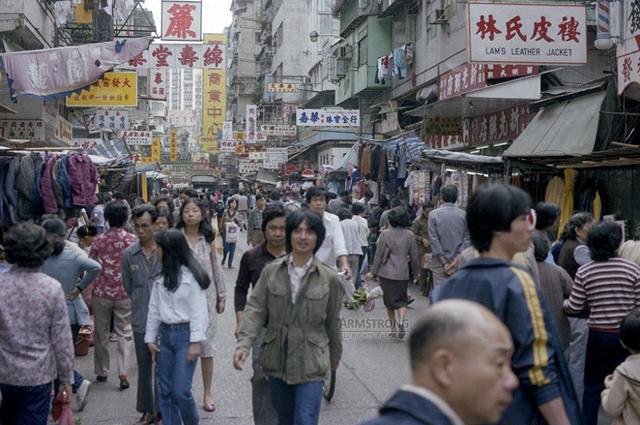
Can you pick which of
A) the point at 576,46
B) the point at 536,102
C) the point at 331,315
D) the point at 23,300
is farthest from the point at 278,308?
the point at 536,102

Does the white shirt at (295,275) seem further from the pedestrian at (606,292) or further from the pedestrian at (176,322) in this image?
the pedestrian at (606,292)

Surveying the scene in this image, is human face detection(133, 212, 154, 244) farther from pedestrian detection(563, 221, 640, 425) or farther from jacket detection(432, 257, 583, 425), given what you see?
jacket detection(432, 257, 583, 425)

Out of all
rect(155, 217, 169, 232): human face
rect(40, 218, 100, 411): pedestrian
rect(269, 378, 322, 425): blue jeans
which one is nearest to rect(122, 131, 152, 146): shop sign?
rect(155, 217, 169, 232): human face

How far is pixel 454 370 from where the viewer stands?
206 centimetres

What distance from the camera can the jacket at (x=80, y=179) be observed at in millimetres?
10695

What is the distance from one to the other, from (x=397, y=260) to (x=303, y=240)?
5.78 meters

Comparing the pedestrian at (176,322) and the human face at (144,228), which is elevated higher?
the human face at (144,228)

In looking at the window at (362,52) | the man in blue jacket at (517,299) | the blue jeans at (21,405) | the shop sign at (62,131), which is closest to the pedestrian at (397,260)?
the blue jeans at (21,405)

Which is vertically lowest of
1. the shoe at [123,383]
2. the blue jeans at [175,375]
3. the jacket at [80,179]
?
the shoe at [123,383]

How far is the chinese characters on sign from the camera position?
28.8 meters

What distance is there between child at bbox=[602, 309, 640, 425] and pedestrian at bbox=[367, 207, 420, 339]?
5.96 meters

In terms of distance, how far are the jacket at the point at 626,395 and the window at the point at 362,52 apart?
25.7 m

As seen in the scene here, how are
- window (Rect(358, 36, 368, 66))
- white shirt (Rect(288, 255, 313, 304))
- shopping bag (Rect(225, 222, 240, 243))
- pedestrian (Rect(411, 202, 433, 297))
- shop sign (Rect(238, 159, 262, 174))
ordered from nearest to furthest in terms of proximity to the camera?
white shirt (Rect(288, 255, 313, 304)) < pedestrian (Rect(411, 202, 433, 297)) < shopping bag (Rect(225, 222, 240, 243)) < window (Rect(358, 36, 368, 66)) < shop sign (Rect(238, 159, 262, 174))

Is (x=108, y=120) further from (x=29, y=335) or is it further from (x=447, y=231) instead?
(x=29, y=335)
